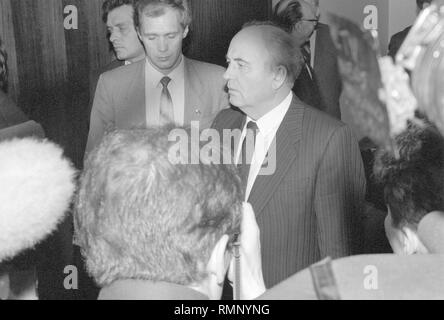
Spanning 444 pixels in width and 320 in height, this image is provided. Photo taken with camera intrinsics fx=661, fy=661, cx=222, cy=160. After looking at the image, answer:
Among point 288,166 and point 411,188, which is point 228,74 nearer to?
point 288,166

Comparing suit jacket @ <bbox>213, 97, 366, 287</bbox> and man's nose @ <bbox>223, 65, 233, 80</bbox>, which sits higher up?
man's nose @ <bbox>223, 65, 233, 80</bbox>

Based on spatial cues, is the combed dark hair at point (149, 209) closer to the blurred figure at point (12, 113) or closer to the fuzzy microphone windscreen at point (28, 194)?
the fuzzy microphone windscreen at point (28, 194)

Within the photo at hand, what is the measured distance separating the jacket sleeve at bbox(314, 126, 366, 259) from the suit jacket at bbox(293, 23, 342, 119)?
0.31ft

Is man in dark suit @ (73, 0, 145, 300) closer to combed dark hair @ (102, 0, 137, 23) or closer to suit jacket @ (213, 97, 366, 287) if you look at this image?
combed dark hair @ (102, 0, 137, 23)

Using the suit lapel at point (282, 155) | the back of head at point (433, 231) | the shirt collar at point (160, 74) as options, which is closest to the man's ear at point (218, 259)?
the back of head at point (433, 231)

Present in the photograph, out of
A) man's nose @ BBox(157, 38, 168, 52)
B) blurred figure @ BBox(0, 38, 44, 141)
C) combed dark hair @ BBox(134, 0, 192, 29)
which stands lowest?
blurred figure @ BBox(0, 38, 44, 141)

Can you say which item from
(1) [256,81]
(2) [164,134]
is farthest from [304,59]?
(2) [164,134]

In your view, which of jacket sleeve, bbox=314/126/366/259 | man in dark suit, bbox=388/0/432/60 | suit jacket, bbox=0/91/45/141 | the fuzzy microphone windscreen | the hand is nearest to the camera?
the fuzzy microphone windscreen

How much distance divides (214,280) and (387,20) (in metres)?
0.85

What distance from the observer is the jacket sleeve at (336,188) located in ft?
4.77

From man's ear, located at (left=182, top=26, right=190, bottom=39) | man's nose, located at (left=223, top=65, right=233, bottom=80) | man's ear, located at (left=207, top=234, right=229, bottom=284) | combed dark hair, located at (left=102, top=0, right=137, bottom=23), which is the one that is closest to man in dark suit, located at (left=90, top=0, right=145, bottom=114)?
combed dark hair, located at (left=102, top=0, right=137, bottom=23)

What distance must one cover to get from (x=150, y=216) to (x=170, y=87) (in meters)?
0.87

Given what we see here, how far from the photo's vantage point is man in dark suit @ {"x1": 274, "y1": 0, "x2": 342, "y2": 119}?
60.5 inches

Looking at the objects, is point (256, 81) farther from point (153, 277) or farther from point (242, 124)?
point (153, 277)
